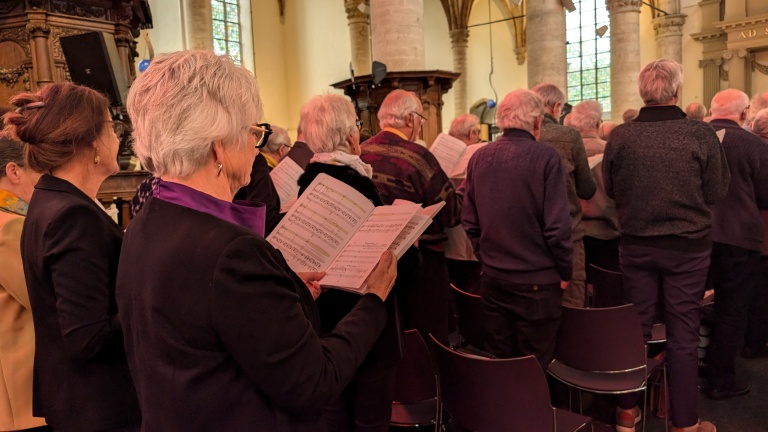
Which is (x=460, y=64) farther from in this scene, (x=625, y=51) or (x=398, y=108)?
(x=398, y=108)

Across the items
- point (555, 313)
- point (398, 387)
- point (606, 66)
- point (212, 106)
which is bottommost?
point (398, 387)

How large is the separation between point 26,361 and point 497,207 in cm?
222

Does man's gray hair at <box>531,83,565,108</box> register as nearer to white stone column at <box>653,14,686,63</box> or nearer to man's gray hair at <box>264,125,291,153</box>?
man's gray hair at <box>264,125,291,153</box>

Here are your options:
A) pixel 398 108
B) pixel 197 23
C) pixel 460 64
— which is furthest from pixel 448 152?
pixel 460 64

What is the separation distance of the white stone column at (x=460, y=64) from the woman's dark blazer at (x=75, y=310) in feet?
68.3

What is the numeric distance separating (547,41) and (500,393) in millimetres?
10598

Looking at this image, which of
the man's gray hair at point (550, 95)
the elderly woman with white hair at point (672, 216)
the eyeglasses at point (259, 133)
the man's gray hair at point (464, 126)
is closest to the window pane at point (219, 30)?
the man's gray hair at point (464, 126)

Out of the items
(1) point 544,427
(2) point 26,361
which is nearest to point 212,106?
(2) point 26,361

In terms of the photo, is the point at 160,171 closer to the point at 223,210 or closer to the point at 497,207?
the point at 223,210

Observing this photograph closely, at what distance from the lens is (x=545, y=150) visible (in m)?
3.21

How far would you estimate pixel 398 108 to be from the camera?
3.64 metres

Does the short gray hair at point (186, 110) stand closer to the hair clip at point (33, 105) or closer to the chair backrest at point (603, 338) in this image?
the hair clip at point (33, 105)

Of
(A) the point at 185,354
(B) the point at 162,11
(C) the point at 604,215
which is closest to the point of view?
(A) the point at 185,354

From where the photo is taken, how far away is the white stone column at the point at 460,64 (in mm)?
22141
